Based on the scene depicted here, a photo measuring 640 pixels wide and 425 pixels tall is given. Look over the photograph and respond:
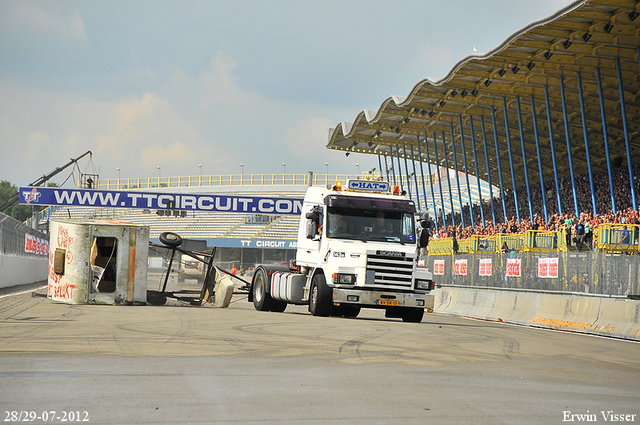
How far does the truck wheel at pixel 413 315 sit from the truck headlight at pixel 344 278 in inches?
77.6

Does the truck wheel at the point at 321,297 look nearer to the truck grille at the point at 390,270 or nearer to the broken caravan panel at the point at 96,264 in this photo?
the truck grille at the point at 390,270

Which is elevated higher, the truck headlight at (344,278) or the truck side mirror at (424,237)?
the truck side mirror at (424,237)

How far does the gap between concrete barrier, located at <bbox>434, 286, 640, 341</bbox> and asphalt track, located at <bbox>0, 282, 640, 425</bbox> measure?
201cm

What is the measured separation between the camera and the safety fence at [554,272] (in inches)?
712

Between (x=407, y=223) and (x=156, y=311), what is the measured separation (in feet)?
21.9

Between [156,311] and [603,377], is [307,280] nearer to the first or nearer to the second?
[156,311]

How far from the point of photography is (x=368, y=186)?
774 inches

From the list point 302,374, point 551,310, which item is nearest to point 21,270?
point 551,310

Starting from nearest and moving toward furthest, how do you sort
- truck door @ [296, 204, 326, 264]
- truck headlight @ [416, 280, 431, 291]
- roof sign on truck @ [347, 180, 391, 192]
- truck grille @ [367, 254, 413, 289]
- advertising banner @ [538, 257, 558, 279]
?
truck grille @ [367, 254, 413, 289] < truck headlight @ [416, 280, 431, 291] < truck door @ [296, 204, 326, 264] < roof sign on truck @ [347, 180, 391, 192] < advertising banner @ [538, 257, 558, 279]

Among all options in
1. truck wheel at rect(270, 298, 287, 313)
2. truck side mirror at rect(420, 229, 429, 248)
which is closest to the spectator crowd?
truck side mirror at rect(420, 229, 429, 248)

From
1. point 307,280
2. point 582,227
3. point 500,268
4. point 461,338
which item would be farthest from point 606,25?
point 461,338

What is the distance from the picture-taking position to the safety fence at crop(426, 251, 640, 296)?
59.3 ft

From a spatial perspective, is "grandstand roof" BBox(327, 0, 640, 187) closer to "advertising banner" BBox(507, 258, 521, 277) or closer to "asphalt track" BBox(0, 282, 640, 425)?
"advertising banner" BBox(507, 258, 521, 277)

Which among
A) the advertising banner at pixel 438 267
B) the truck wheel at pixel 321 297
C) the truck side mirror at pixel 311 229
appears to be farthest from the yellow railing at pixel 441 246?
the truck side mirror at pixel 311 229
